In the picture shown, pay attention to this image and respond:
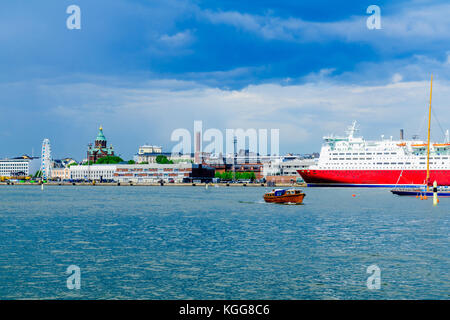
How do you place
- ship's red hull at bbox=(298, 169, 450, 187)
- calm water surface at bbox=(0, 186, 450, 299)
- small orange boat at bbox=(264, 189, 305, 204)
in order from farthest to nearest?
ship's red hull at bbox=(298, 169, 450, 187) < small orange boat at bbox=(264, 189, 305, 204) < calm water surface at bbox=(0, 186, 450, 299)

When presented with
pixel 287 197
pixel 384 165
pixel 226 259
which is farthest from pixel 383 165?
pixel 226 259

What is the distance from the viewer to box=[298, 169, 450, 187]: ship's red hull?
350 feet

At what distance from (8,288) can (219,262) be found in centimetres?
873

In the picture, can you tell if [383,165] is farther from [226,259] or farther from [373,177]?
[226,259]

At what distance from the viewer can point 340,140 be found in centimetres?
12119

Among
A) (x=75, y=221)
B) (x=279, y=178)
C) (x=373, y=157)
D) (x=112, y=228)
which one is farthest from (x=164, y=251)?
→ (x=279, y=178)

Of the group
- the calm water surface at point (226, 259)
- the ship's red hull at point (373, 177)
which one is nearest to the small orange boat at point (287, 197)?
the calm water surface at point (226, 259)

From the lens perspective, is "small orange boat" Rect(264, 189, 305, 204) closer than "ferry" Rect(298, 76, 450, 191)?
Yes

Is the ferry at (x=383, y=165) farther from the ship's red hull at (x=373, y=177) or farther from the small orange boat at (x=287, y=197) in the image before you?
the small orange boat at (x=287, y=197)

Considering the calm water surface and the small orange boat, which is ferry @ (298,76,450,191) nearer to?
the small orange boat

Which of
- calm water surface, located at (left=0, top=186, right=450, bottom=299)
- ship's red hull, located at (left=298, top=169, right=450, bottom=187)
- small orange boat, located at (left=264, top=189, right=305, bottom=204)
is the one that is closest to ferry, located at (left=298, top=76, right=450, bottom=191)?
ship's red hull, located at (left=298, top=169, right=450, bottom=187)

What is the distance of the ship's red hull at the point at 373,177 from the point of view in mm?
106750

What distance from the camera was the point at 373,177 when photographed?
11006 cm

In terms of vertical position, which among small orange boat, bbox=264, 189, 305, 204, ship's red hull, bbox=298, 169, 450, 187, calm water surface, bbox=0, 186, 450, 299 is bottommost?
calm water surface, bbox=0, 186, 450, 299
